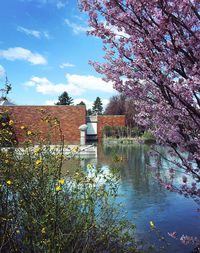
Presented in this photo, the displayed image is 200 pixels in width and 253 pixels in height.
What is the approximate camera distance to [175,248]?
2.53 metres

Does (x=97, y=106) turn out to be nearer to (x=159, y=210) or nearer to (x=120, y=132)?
(x=120, y=132)

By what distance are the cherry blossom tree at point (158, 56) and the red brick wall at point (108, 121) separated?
74.6 ft

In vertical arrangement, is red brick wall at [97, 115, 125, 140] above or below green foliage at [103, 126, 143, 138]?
above

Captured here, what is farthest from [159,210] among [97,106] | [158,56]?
[97,106]

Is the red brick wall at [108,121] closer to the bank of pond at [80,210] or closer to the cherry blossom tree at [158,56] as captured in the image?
the bank of pond at [80,210]

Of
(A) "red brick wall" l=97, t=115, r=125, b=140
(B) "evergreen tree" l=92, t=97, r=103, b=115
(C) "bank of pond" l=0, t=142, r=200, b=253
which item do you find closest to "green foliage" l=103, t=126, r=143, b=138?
(A) "red brick wall" l=97, t=115, r=125, b=140

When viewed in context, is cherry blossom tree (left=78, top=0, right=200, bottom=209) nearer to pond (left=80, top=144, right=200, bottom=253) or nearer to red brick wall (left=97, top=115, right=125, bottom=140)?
pond (left=80, top=144, right=200, bottom=253)

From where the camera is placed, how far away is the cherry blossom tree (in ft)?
6.17

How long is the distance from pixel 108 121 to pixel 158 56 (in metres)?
23.4

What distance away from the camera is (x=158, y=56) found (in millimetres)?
1955

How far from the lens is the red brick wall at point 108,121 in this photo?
25125 millimetres

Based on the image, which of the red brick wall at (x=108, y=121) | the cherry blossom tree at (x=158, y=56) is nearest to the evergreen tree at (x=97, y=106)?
the red brick wall at (x=108, y=121)

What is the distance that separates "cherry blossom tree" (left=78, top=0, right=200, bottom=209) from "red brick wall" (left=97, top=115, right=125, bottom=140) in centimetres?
2273

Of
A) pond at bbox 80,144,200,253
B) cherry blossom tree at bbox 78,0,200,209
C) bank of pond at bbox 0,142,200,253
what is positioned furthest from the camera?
pond at bbox 80,144,200,253
